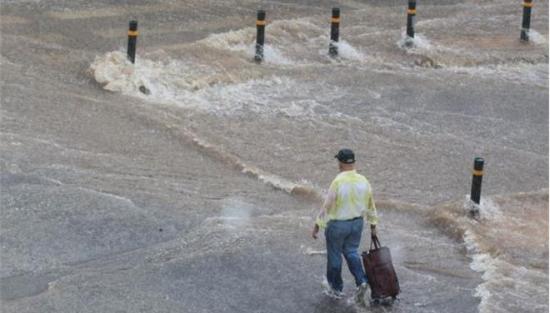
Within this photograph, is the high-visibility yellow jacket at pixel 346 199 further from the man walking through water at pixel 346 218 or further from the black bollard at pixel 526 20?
the black bollard at pixel 526 20

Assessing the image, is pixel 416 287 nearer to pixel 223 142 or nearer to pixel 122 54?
pixel 223 142

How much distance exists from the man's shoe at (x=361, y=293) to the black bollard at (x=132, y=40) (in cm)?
877

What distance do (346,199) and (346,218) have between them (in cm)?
21

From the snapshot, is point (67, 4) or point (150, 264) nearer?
point (150, 264)

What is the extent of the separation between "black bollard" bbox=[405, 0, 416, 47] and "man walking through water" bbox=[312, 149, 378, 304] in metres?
12.0

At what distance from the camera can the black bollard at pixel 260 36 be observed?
2105 centimetres

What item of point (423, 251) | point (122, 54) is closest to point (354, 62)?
point (122, 54)

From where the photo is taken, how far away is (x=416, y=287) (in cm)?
1202

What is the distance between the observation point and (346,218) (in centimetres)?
1124

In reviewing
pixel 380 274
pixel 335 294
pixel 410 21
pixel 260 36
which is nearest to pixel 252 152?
pixel 260 36

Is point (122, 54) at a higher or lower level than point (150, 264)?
higher

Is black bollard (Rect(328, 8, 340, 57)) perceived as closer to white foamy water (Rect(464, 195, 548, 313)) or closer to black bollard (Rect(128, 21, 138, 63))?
black bollard (Rect(128, 21, 138, 63))

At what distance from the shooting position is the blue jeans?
443 inches

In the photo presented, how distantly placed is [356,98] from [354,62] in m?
2.39
